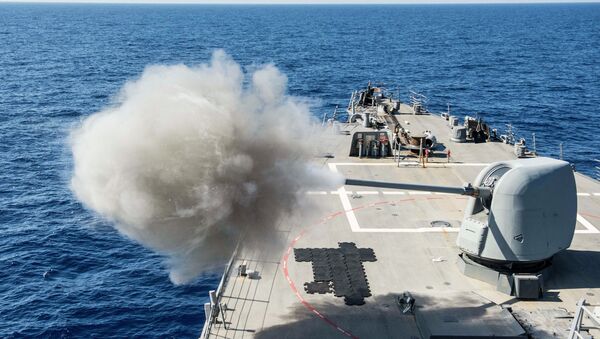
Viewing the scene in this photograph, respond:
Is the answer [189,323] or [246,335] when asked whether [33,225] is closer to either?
[189,323]

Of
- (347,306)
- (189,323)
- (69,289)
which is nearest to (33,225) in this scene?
(69,289)

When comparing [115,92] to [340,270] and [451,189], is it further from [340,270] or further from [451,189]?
[451,189]

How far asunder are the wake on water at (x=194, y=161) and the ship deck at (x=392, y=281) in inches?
78.2

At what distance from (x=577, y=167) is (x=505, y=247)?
113ft

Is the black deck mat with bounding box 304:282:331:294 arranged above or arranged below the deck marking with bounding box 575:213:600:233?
below

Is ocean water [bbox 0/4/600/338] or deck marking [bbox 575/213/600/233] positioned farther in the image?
ocean water [bbox 0/4/600/338]

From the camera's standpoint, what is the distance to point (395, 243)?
2444cm

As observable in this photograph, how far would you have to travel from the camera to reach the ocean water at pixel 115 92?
98.4 ft

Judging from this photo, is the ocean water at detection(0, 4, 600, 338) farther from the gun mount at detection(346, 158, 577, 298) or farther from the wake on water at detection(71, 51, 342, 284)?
the gun mount at detection(346, 158, 577, 298)

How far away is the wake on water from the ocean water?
1214 centimetres

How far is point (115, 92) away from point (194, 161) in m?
64.0

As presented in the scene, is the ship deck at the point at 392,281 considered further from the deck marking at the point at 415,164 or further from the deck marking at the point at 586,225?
the deck marking at the point at 415,164

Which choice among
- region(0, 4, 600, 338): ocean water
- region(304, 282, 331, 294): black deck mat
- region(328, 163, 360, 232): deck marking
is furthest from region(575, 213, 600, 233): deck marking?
region(0, 4, 600, 338): ocean water

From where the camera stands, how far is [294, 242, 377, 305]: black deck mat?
20316mm
